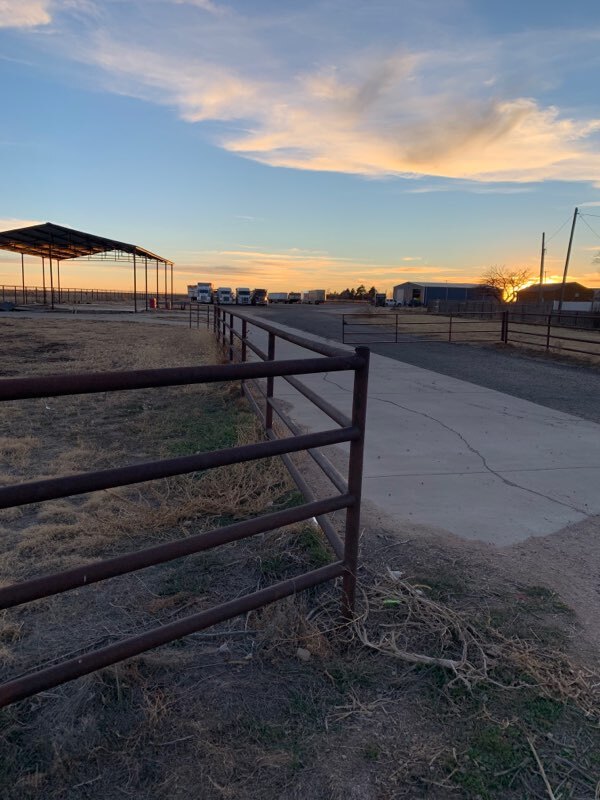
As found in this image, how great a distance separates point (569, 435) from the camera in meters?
7.03

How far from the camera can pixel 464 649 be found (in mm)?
2699

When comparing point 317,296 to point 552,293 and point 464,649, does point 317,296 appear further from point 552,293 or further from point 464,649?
point 464,649

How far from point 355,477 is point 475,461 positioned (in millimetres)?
3372

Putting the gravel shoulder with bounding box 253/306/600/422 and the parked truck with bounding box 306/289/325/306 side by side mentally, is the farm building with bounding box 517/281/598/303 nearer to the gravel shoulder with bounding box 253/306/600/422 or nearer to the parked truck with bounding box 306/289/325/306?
the parked truck with bounding box 306/289/325/306

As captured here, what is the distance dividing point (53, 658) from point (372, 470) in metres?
3.43

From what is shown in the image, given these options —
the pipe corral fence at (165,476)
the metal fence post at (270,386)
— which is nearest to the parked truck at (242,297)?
the metal fence post at (270,386)

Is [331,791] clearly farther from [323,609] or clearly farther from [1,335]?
[1,335]

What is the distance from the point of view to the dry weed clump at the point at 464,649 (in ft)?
8.29

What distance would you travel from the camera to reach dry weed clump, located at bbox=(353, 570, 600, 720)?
8.29ft

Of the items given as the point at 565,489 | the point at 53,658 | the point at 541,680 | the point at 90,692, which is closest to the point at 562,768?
the point at 541,680

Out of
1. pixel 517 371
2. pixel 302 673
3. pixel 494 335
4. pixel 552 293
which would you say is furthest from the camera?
pixel 552 293

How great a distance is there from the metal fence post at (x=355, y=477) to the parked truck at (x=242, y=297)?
68.2 m

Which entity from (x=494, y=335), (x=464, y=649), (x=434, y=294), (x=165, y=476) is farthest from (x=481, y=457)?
(x=434, y=294)

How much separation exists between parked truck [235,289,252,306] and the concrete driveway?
61.5 meters
